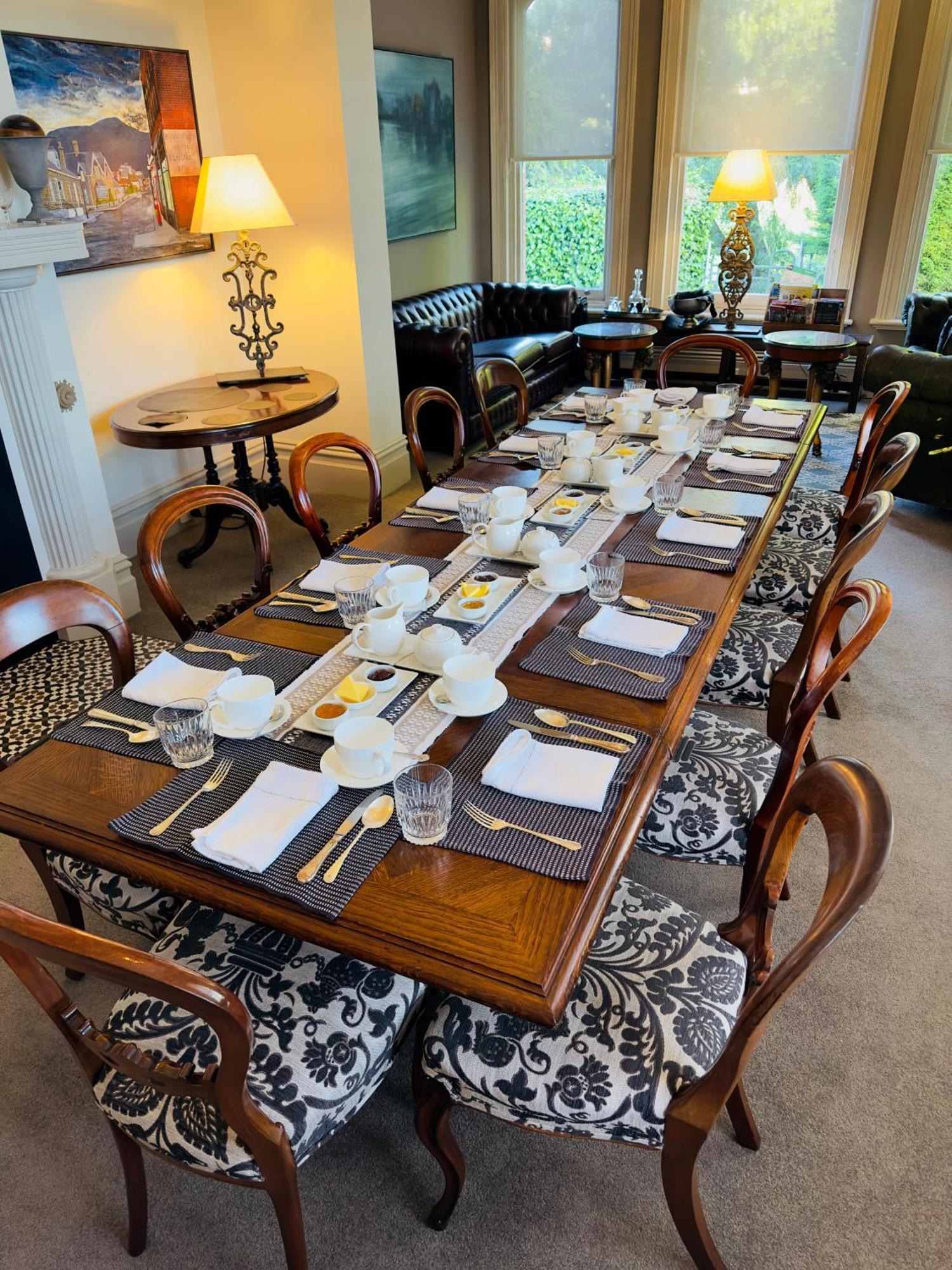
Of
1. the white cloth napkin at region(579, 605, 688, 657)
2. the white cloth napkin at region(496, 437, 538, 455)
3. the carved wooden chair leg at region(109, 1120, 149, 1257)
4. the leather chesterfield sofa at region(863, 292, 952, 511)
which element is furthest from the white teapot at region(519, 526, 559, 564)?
the leather chesterfield sofa at region(863, 292, 952, 511)

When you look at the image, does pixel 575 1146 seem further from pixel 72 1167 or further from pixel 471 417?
pixel 471 417

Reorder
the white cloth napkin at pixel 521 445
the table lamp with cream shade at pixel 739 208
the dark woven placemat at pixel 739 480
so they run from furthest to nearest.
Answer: the table lamp with cream shade at pixel 739 208 → the white cloth napkin at pixel 521 445 → the dark woven placemat at pixel 739 480

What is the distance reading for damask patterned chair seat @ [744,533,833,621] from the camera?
2.55 m

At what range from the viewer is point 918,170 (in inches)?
218

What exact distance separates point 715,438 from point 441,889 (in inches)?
82.0

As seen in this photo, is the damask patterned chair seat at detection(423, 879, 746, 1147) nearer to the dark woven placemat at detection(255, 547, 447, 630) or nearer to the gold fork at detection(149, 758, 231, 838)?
the gold fork at detection(149, 758, 231, 838)

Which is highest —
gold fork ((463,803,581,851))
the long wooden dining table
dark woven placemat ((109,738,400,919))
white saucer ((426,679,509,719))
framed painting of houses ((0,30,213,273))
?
framed painting of houses ((0,30,213,273))

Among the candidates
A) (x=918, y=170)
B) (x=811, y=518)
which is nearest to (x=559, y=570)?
(x=811, y=518)

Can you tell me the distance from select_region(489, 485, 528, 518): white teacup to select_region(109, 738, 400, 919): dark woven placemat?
918 millimetres

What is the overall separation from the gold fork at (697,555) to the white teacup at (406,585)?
1.91 ft

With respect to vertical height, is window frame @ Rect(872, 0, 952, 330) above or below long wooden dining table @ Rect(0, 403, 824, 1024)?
above

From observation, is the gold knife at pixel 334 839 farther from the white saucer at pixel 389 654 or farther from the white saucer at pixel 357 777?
the white saucer at pixel 389 654

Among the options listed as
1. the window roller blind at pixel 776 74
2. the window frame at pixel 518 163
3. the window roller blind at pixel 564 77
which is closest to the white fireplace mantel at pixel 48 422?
the window frame at pixel 518 163

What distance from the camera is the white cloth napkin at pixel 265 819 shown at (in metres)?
1.19
